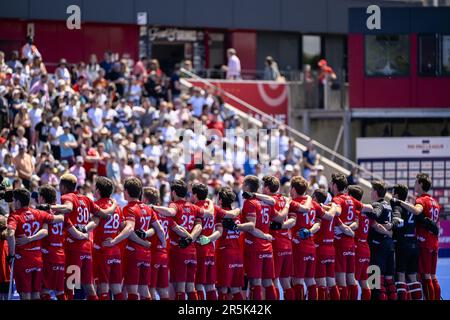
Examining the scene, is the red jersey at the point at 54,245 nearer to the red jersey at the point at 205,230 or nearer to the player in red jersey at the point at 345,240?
the red jersey at the point at 205,230

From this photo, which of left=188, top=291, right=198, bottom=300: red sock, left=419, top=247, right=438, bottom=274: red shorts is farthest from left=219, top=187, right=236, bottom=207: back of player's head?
→ left=419, top=247, right=438, bottom=274: red shorts

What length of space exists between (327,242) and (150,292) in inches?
118

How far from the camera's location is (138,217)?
64.5 feet

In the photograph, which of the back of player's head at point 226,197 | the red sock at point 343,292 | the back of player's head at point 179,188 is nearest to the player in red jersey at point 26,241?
the back of player's head at point 179,188

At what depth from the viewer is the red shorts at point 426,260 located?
74.7ft

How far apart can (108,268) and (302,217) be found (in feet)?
11.1

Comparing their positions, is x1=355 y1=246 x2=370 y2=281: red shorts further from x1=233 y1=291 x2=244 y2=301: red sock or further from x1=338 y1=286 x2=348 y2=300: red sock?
x1=233 y1=291 x2=244 y2=301: red sock

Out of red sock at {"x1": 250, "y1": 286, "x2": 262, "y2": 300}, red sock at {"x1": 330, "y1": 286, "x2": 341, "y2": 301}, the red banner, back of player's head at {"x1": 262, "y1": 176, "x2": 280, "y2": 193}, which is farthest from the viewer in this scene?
the red banner

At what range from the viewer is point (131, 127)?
33.3m

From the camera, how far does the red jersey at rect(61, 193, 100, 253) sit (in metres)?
19.4

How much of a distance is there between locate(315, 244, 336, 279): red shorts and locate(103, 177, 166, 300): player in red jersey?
2.92 meters
